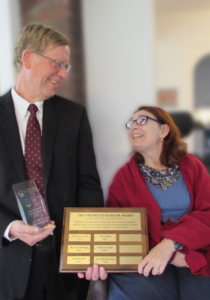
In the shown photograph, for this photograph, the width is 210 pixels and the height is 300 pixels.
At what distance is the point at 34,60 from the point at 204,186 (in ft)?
3.32

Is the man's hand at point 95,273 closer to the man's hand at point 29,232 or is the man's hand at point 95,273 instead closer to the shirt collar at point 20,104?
the man's hand at point 29,232

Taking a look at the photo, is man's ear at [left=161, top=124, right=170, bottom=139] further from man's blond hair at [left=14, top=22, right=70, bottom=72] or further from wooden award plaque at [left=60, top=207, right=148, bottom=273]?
man's blond hair at [left=14, top=22, right=70, bottom=72]

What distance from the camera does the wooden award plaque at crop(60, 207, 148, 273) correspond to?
121 cm

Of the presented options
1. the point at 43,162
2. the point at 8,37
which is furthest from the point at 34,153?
the point at 8,37

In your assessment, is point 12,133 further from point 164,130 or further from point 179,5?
point 179,5

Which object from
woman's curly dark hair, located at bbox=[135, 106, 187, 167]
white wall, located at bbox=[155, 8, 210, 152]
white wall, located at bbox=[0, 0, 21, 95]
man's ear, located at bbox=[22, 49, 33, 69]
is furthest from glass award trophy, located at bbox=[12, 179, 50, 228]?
white wall, located at bbox=[155, 8, 210, 152]

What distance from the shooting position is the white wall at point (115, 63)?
2.55 metres

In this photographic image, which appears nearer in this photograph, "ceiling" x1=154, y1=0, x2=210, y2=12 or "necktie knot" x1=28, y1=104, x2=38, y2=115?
"necktie knot" x1=28, y1=104, x2=38, y2=115

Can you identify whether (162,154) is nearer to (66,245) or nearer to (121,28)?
(66,245)

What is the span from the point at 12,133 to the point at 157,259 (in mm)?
815

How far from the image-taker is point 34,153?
1.31m

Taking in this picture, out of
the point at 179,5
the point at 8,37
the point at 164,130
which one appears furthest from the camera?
the point at 179,5

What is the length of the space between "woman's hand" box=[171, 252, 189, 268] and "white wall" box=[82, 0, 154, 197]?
1393 mm

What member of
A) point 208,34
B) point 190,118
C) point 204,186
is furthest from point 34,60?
point 208,34
